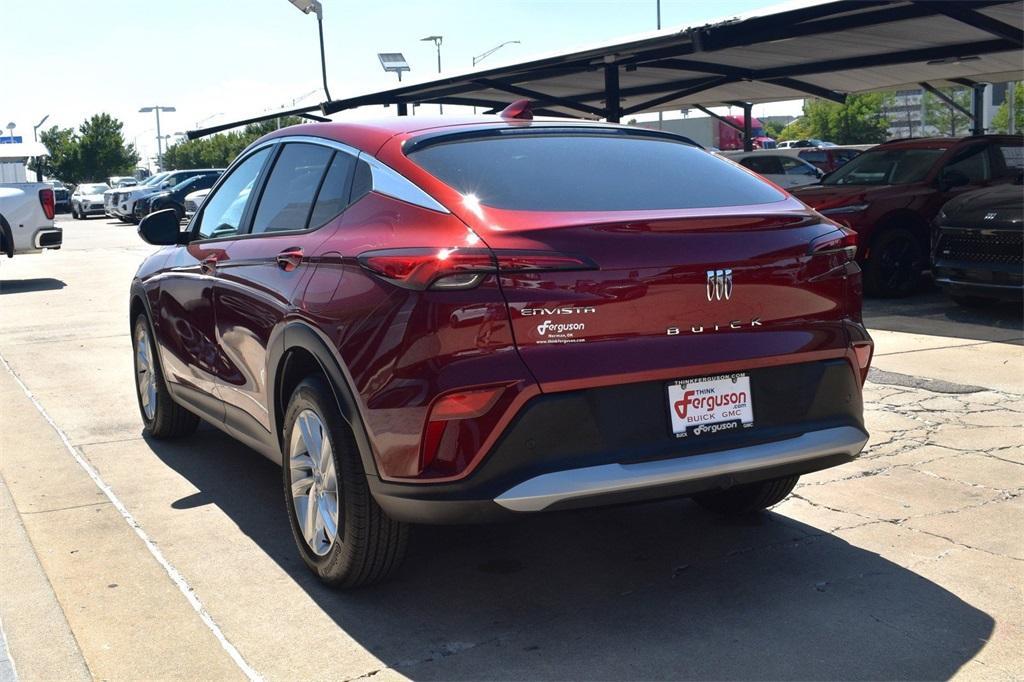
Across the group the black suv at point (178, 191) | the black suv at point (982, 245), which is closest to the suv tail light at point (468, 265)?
the black suv at point (982, 245)

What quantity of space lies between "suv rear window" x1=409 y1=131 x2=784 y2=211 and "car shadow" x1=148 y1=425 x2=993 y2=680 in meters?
1.33

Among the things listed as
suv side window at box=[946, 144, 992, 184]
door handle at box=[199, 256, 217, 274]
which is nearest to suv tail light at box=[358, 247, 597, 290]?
door handle at box=[199, 256, 217, 274]

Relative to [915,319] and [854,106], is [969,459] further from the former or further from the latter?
[854,106]

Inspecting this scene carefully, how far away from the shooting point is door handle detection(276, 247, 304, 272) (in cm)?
421

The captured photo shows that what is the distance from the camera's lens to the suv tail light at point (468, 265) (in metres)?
3.41

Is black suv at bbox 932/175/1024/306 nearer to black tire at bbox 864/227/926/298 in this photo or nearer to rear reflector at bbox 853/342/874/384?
black tire at bbox 864/227/926/298

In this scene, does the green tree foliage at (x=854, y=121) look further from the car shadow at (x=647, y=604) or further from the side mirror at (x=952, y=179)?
the car shadow at (x=647, y=604)

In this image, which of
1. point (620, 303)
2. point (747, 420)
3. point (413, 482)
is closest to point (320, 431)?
point (413, 482)

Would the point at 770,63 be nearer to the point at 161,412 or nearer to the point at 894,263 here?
the point at 894,263

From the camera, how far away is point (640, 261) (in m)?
3.55

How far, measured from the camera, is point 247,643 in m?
3.63

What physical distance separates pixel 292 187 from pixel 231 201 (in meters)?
0.84

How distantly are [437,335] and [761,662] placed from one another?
1.35m

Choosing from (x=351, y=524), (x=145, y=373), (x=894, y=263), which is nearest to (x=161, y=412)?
(x=145, y=373)
